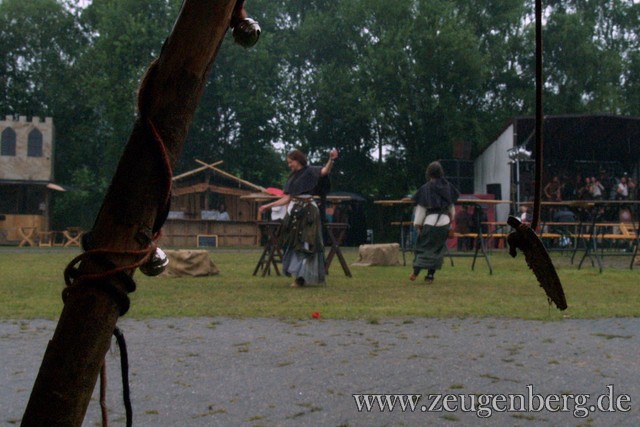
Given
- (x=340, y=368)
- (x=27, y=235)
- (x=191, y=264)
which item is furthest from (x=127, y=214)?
(x=27, y=235)

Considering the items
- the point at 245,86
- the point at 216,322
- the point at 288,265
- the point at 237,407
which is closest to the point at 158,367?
the point at 237,407

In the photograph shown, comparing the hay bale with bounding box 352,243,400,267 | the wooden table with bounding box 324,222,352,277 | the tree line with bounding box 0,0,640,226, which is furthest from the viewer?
the tree line with bounding box 0,0,640,226

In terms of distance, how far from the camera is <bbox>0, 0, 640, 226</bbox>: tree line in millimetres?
38656

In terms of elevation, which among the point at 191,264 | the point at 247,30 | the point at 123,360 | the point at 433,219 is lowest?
the point at 191,264

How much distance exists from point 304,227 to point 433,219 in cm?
209

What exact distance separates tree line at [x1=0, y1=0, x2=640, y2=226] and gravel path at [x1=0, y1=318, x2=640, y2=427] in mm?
30407

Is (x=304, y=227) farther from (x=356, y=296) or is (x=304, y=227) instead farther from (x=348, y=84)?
(x=348, y=84)

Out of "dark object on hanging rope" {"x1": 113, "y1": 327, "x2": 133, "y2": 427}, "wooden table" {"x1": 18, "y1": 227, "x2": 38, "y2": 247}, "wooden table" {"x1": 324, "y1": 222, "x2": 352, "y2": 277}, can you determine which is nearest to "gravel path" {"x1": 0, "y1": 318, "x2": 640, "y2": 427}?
"dark object on hanging rope" {"x1": 113, "y1": 327, "x2": 133, "y2": 427}

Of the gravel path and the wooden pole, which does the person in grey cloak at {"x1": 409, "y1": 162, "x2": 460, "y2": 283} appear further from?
the wooden pole

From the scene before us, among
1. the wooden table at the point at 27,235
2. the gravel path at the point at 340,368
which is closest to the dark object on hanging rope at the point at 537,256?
the gravel path at the point at 340,368

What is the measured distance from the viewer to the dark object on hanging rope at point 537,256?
168cm

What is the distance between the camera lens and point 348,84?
3988 centimetres

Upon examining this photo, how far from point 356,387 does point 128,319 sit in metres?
3.55

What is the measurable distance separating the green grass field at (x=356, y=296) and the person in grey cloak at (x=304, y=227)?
286 millimetres
